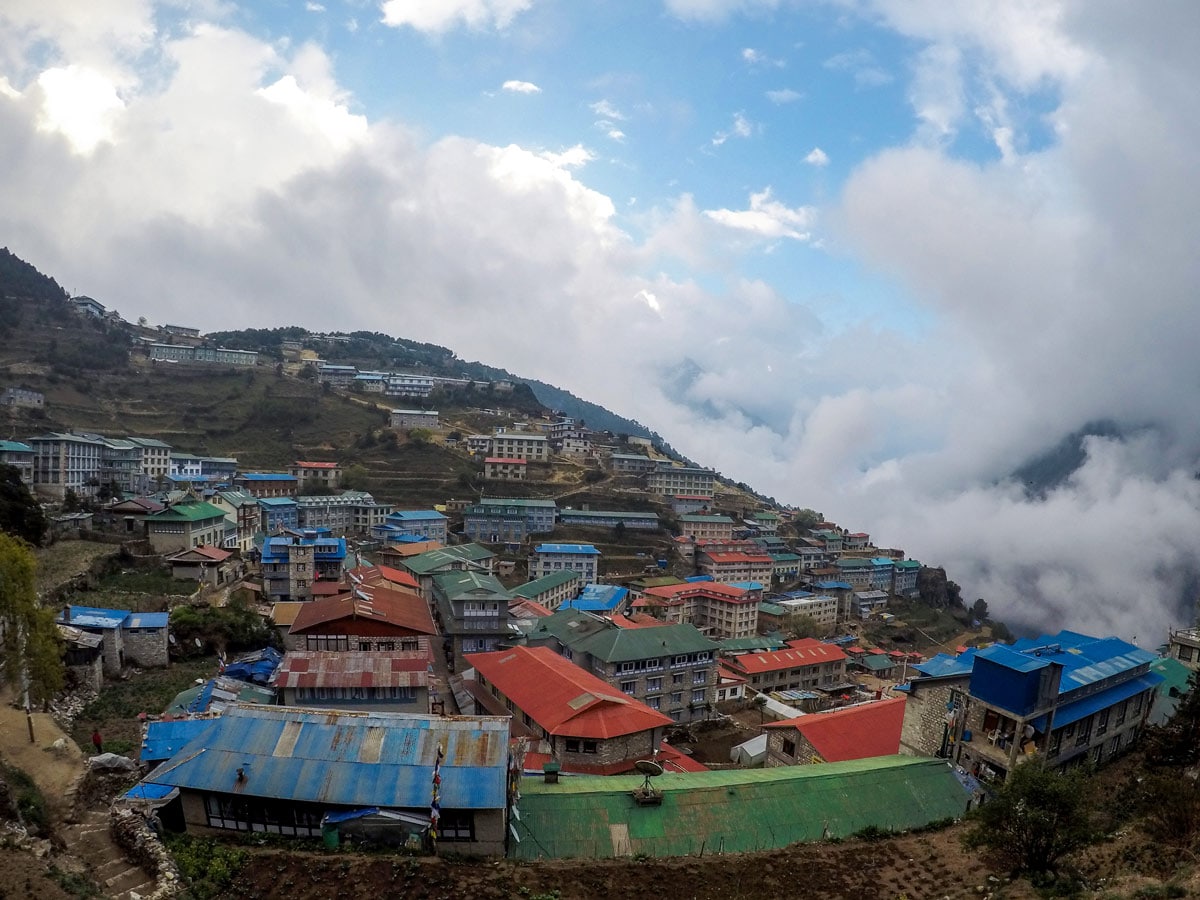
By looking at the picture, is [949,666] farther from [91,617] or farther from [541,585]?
[541,585]

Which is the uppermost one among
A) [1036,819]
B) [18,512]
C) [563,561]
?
[18,512]

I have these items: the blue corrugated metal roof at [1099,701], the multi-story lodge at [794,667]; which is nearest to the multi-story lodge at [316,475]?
the multi-story lodge at [794,667]

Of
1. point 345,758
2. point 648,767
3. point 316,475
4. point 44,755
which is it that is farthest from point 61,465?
point 648,767

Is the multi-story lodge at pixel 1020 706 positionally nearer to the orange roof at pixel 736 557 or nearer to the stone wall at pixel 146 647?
the stone wall at pixel 146 647

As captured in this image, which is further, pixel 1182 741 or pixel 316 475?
pixel 316 475

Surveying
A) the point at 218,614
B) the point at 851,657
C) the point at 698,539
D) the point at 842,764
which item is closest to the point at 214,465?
the point at 218,614

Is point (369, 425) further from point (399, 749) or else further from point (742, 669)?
point (399, 749)

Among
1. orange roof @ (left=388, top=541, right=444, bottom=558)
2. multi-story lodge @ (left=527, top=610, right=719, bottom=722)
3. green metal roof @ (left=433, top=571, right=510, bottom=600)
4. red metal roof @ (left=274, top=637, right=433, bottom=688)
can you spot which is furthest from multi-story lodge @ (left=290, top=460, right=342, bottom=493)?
red metal roof @ (left=274, top=637, right=433, bottom=688)
